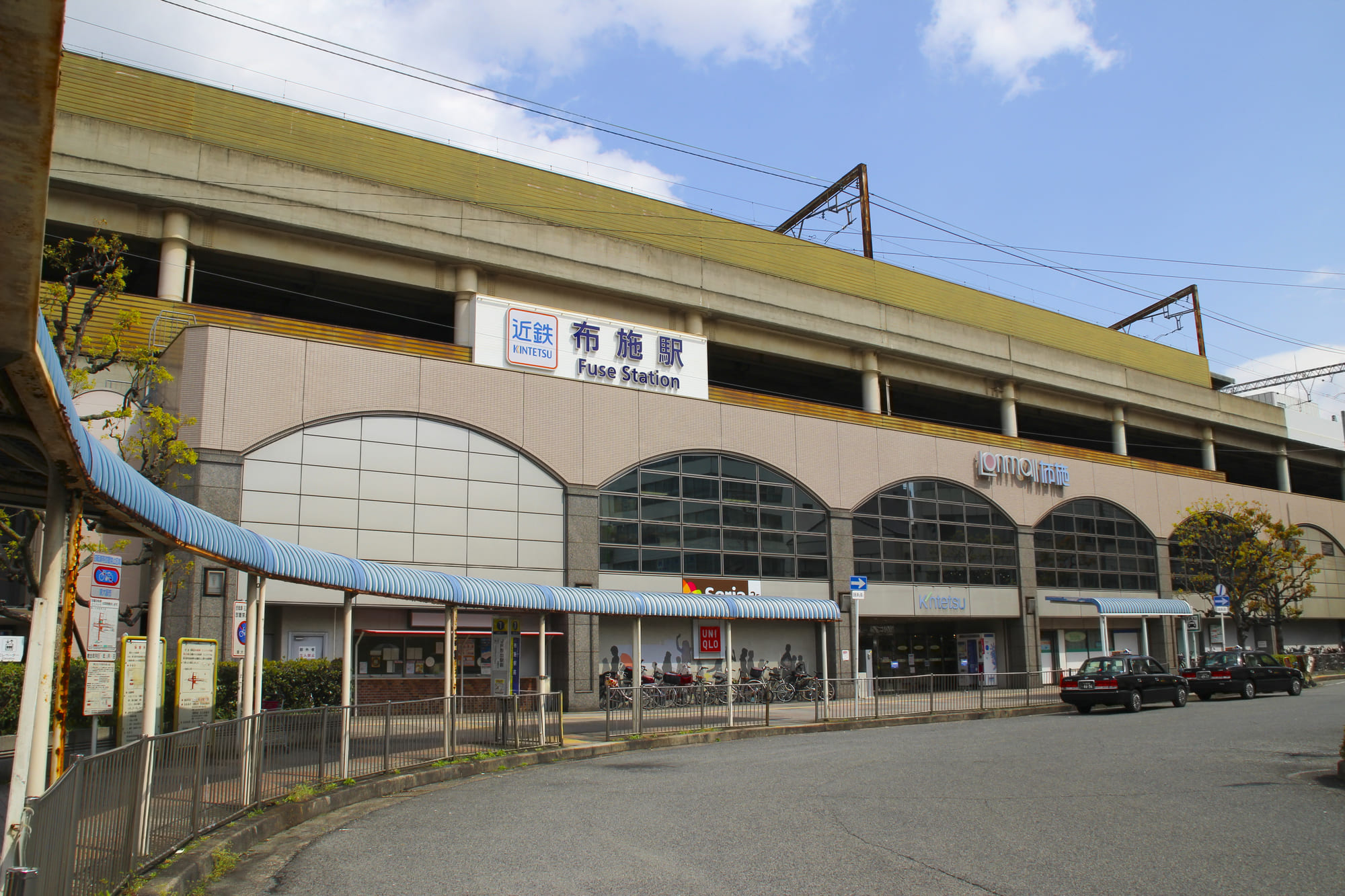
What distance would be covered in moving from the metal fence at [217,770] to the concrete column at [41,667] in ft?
0.92

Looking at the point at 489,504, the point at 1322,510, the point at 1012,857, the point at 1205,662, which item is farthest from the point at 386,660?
the point at 1322,510

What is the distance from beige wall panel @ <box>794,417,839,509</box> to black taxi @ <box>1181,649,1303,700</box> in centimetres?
1219

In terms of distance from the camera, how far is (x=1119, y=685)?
1052 inches

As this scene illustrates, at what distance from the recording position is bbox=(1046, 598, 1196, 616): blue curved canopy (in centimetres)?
3822

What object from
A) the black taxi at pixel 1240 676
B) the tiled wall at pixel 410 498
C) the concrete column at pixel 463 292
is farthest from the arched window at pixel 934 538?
the concrete column at pixel 463 292

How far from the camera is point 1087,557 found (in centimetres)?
4509

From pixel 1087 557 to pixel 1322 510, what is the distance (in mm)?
22930

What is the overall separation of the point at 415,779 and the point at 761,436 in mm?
21790

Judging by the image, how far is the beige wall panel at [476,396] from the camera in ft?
92.7

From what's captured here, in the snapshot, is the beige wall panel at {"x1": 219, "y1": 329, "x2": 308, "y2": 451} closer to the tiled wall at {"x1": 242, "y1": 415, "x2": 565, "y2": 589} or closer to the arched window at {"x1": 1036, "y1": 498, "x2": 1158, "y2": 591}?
the tiled wall at {"x1": 242, "y1": 415, "x2": 565, "y2": 589}

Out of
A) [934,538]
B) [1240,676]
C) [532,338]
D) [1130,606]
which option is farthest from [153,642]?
[1130,606]

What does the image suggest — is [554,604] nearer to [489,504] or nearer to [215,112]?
[489,504]

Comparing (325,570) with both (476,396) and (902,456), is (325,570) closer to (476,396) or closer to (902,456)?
(476,396)

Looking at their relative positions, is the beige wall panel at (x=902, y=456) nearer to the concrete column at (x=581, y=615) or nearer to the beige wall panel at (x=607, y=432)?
the beige wall panel at (x=607, y=432)
